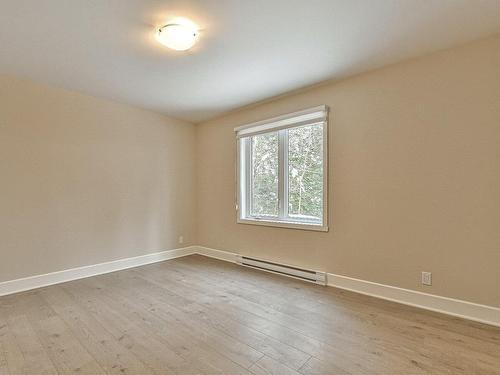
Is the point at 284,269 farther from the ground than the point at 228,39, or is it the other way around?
the point at 228,39

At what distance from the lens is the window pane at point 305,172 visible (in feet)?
11.8

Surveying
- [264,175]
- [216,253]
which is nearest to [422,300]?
[264,175]

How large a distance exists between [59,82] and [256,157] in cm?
278

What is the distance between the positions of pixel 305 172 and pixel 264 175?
0.77m

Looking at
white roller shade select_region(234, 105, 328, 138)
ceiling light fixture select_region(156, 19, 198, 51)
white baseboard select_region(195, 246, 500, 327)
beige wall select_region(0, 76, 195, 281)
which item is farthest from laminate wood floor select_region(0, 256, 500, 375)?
ceiling light fixture select_region(156, 19, 198, 51)

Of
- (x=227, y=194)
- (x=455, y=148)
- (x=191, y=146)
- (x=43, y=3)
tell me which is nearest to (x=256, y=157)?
(x=227, y=194)

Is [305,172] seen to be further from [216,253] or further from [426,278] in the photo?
[216,253]

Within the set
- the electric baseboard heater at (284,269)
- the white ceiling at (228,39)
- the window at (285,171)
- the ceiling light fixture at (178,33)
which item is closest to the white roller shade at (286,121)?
the window at (285,171)

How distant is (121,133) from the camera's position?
4199 millimetres

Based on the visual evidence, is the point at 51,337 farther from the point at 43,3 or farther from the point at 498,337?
the point at 498,337

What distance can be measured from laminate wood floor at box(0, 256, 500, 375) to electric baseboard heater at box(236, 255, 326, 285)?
172 mm

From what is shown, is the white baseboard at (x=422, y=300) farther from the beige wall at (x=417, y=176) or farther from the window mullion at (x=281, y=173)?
the window mullion at (x=281, y=173)

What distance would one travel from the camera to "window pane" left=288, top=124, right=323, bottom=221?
11.8 feet

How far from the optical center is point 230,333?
89.7 inches
